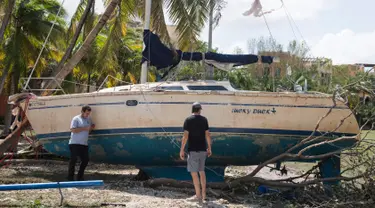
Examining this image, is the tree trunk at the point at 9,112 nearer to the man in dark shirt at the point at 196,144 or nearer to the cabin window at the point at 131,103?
the cabin window at the point at 131,103

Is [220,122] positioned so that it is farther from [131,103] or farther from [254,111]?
[131,103]

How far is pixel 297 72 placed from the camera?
1398 inches

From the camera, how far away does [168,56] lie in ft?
42.4

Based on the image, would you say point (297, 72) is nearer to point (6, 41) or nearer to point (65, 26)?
point (65, 26)

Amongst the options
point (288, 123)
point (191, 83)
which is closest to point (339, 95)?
point (288, 123)

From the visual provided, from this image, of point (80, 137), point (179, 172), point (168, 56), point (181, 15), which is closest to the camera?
point (80, 137)

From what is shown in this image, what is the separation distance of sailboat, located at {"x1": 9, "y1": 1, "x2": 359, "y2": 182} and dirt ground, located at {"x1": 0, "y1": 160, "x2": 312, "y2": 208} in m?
0.80

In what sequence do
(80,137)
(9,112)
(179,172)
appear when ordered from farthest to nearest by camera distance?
1. (9,112)
2. (179,172)
3. (80,137)

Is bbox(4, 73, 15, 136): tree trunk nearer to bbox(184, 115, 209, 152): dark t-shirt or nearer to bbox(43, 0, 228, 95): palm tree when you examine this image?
bbox(43, 0, 228, 95): palm tree

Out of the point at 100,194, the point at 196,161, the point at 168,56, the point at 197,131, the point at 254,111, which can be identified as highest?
the point at 168,56

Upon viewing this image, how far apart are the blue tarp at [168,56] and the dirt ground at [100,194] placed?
8.90 ft

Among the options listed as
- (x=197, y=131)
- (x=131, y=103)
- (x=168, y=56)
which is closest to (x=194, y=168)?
(x=197, y=131)

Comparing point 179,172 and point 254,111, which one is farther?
point 179,172

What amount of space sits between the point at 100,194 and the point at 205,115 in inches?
100
